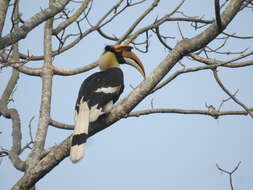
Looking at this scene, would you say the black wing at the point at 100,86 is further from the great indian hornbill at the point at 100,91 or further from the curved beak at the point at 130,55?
the curved beak at the point at 130,55

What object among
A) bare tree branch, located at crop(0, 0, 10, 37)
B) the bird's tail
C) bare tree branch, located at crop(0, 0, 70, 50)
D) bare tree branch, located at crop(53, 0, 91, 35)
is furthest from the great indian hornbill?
bare tree branch, located at crop(0, 0, 10, 37)

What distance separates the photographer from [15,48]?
6.02 metres

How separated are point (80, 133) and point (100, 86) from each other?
1.04 metres

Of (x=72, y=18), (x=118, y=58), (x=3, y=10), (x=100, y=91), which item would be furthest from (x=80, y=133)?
(x=118, y=58)

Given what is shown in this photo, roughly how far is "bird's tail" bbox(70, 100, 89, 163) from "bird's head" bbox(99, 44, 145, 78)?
1.24 meters

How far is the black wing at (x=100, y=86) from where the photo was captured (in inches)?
210

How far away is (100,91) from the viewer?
550 cm

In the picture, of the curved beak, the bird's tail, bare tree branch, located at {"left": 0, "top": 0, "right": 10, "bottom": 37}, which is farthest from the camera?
the curved beak

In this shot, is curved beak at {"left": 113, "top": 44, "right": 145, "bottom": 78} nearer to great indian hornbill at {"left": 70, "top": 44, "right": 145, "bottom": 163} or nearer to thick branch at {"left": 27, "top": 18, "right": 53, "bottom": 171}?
great indian hornbill at {"left": 70, "top": 44, "right": 145, "bottom": 163}

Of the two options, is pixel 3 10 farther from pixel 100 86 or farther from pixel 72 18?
pixel 72 18

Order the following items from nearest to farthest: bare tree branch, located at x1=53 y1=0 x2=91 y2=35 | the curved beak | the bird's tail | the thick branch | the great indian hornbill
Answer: the bird's tail
the great indian hornbill
the thick branch
bare tree branch, located at x1=53 y1=0 x2=91 y2=35
the curved beak

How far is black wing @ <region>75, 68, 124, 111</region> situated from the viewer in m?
5.32

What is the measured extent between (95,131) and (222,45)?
193 cm

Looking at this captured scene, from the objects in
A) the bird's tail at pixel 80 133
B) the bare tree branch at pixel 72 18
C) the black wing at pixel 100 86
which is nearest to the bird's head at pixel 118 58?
the black wing at pixel 100 86
